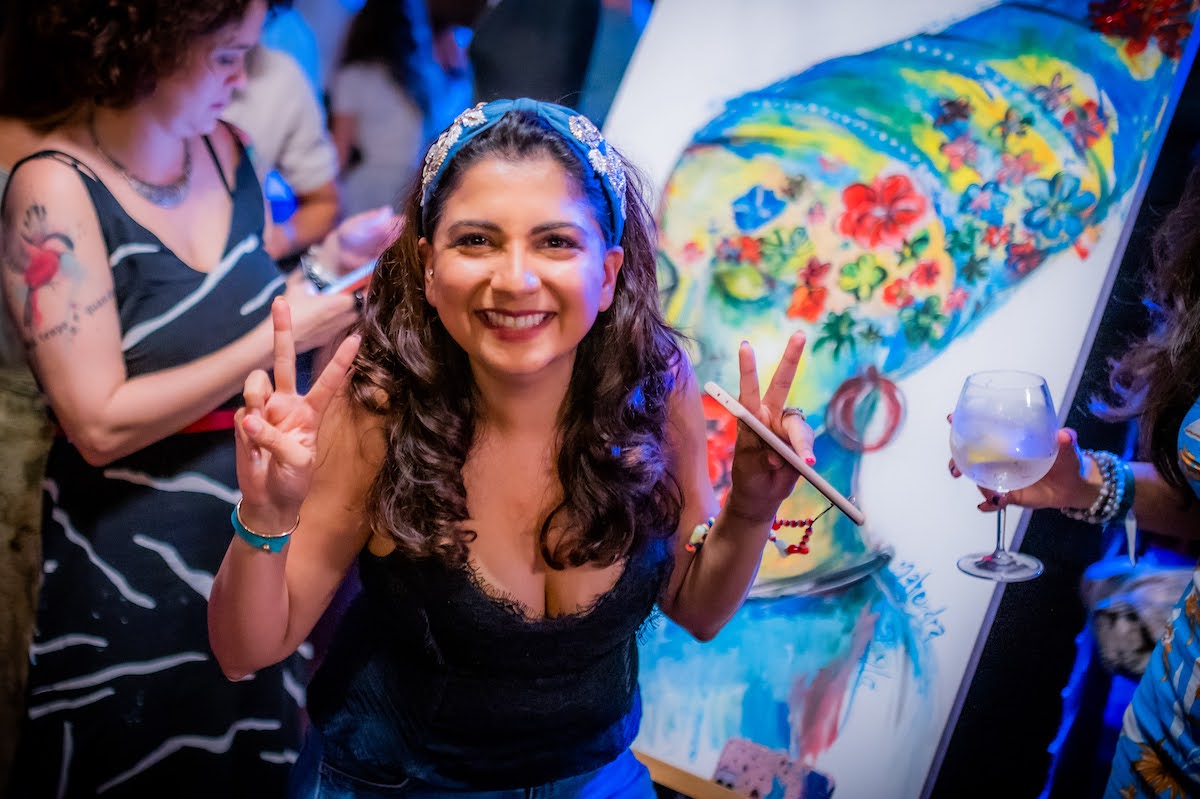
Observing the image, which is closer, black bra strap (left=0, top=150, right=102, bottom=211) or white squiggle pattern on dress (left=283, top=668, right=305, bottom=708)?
black bra strap (left=0, top=150, right=102, bottom=211)

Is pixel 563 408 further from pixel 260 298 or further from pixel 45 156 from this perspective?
pixel 45 156

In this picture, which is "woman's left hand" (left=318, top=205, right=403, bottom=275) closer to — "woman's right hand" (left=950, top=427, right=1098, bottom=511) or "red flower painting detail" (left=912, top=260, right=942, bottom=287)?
"red flower painting detail" (left=912, top=260, right=942, bottom=287)

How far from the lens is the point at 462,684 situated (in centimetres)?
147

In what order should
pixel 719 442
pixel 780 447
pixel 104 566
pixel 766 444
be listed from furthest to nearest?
pixel 719 442 → pixel 104 566 → pixel 766 444 → pixel 780 447

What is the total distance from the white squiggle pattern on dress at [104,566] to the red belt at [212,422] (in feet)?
0.98

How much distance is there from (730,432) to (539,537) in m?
0.94

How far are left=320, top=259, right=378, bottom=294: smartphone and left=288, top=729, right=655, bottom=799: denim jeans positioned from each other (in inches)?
38.0

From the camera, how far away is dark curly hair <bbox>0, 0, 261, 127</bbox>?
1681mm

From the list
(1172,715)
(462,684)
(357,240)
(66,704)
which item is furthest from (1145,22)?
(66,704)

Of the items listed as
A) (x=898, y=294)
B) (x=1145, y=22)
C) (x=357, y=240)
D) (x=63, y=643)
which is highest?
(x=1145, y=22)

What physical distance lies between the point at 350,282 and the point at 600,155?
2.82 feet

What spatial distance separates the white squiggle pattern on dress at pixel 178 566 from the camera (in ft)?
6.24

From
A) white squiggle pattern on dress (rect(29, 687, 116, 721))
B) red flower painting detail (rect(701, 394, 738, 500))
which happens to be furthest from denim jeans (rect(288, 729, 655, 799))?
red flower painting detail (rect(701, 394, 738, 500))

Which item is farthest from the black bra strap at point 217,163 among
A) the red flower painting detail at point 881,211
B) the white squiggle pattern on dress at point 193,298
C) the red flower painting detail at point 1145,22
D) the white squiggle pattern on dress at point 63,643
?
the red flower painting detail at point 1145,22
